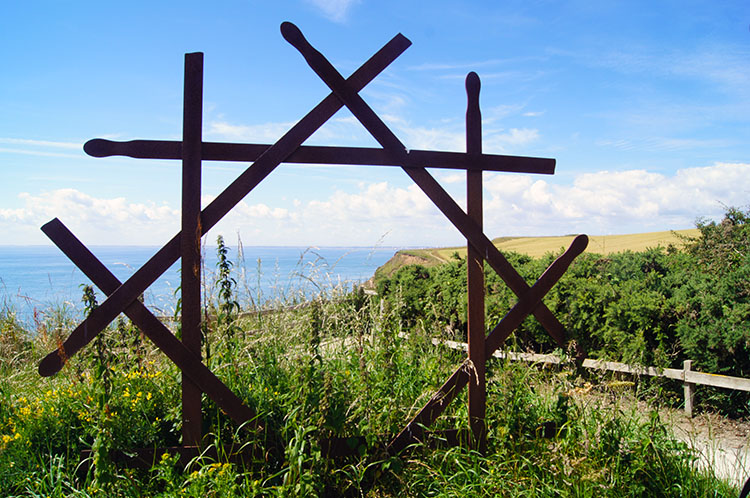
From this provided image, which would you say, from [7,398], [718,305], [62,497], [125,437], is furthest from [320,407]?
[718,305]

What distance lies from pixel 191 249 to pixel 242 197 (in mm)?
476

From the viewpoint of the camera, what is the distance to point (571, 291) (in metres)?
6.17

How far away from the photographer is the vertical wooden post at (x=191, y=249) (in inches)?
121

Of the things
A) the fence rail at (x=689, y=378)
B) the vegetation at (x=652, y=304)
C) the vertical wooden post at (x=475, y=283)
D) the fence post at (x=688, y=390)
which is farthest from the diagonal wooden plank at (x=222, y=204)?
the fence post at (x=688, y=390)

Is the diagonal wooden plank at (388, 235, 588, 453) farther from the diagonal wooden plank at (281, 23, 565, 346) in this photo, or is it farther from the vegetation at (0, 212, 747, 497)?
the diagonal wooden plank at (281, 23, 565, 346)

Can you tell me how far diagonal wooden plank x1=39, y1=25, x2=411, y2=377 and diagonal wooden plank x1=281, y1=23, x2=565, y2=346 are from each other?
9cm

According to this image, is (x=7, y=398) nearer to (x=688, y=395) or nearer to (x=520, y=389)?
(x=520, y=389)

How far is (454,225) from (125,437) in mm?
2709

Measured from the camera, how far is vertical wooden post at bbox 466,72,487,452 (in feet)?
11.3

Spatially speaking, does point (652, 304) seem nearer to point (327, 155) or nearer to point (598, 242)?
point (327, 155)

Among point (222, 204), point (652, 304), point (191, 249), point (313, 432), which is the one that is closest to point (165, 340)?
point (191, 249)

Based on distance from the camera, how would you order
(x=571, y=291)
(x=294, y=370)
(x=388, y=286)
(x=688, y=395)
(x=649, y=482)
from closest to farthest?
(x=649, y=482) < (x=294, y=370) < (x=688, y=395) < (x=571, y=291) < (x=388, y=286)

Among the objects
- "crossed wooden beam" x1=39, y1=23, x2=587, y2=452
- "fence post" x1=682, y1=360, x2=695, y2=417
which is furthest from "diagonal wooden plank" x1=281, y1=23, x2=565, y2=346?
"fence post" x1=682, y1=360, x2=695, y2=417

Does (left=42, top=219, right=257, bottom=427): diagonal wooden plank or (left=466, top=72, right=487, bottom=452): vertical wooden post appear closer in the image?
(left=42, top=219, right=257, bottom=427): diagonal wooden plank
